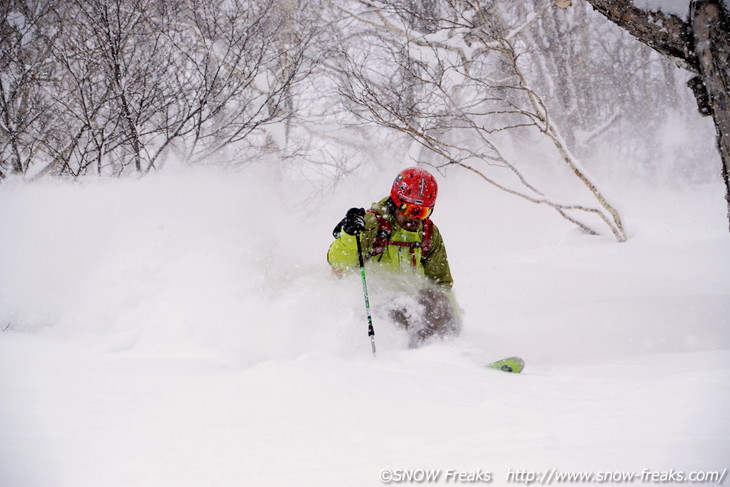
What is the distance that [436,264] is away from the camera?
14.5 ft

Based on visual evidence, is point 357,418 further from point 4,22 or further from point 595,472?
point 4,22

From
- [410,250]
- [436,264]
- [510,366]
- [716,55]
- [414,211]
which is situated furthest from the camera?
[436,264]

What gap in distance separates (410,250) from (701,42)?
2593 millimetres

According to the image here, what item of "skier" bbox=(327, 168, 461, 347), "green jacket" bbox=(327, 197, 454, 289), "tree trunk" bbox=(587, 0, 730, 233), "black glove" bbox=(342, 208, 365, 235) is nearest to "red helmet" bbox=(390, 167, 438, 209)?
"skier" bbox=(327, 168, 461, 347)

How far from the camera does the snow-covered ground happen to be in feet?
5.22

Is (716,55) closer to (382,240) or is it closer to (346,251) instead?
(382,240)

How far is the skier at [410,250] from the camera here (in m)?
3.99

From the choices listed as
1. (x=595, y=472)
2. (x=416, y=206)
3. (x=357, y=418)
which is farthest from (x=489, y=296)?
(x=595, y=472)

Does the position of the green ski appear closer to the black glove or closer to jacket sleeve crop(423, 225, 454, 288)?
jacket sleeve crop(423, 225, 454, 288)

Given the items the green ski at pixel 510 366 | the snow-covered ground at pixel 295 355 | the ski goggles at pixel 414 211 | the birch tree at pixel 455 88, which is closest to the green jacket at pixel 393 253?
the ski goggles at pixel 414 211

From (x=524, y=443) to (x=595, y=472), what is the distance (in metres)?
0.28

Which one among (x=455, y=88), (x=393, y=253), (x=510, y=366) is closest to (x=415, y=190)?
(x=393, y=253)

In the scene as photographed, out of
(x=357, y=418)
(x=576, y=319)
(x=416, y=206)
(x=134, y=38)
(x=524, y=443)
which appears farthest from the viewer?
(x=134, y=38)

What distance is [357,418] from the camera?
6.53 feet
